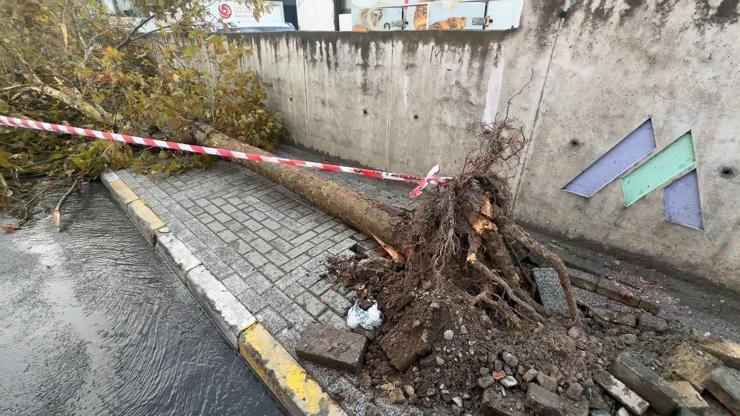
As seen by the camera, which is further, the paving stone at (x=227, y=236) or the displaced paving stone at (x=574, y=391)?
the paving stone at (x=227, y=236)

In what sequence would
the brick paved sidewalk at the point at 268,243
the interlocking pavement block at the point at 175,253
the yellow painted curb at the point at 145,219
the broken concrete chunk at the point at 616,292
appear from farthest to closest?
1. the yellow painted curb at the point at 145,219
2. the interlocking pavement block at the point at 175,253
3. the broken concrete chunk at the point at 616,292
4. the brick paved sidewalk at the point at 268,243

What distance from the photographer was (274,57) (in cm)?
643

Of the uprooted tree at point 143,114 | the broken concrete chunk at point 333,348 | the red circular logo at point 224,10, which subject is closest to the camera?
the broken concrete chunk at point 333,348

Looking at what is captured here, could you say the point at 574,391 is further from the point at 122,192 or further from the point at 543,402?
the point at 122,192

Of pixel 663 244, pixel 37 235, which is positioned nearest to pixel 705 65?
pixel 663 244

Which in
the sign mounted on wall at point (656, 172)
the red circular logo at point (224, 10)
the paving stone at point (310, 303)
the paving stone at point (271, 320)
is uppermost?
the red circular logo at point (224, 10)

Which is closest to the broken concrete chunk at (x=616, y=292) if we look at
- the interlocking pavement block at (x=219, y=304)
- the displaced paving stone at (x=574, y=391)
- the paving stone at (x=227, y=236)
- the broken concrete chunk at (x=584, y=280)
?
the broken concrete chunk at (x=584, y=280)

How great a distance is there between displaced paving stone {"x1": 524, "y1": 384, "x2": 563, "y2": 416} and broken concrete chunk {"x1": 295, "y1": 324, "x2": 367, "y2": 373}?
114cm

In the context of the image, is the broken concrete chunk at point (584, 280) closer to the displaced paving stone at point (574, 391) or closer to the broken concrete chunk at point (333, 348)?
the displaced paving stone at point (574, 391)

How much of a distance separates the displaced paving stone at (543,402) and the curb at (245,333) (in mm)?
1204

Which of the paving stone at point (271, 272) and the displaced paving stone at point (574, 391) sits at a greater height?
the displaced paving stone at point (574, 391)

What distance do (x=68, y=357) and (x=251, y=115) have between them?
458cm

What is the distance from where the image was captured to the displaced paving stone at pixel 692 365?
2217 mm

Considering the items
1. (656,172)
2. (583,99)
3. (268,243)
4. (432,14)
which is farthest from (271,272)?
(432,14)
